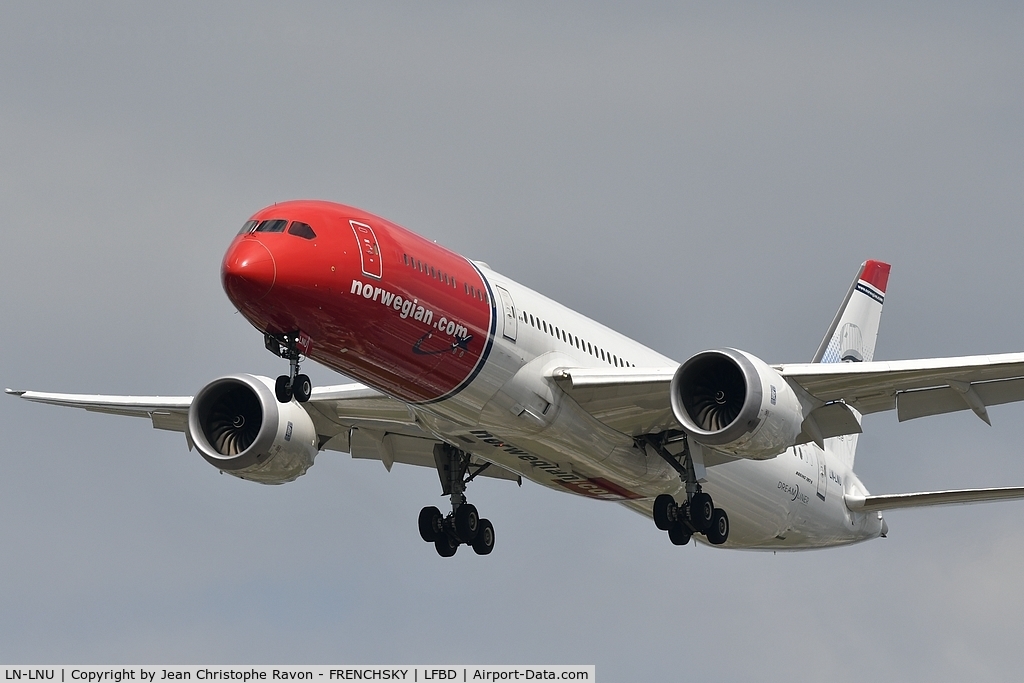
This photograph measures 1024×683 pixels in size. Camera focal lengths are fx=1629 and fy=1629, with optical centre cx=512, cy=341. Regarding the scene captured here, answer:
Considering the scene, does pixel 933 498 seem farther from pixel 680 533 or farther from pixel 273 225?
pixel 273 225

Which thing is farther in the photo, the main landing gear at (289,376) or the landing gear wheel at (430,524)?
the landing gear wheel at (430,524)

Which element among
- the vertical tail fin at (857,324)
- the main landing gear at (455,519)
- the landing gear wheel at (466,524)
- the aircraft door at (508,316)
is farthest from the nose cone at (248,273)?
the vertical tail fin at (857,324)

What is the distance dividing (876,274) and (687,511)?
1891 centimetres

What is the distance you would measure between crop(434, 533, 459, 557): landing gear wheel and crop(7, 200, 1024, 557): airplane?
3cm

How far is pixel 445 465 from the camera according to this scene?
38.6 metres

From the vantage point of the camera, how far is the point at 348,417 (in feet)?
122

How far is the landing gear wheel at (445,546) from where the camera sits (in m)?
38.6

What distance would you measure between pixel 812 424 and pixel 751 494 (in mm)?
4968

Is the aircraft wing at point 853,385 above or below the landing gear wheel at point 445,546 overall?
above

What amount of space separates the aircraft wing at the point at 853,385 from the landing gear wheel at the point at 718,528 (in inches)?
114

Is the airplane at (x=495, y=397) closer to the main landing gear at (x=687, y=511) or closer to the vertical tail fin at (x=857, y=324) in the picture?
the main landing gear at (x=687, y=511)

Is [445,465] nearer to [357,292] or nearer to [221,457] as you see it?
[221,457]

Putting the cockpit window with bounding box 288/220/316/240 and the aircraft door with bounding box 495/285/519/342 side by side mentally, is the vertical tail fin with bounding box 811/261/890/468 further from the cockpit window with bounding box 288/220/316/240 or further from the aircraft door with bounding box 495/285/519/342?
the cockpit window with bounding box 288/220/316/240

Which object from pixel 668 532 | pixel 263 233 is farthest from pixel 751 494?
pixel 263 233
